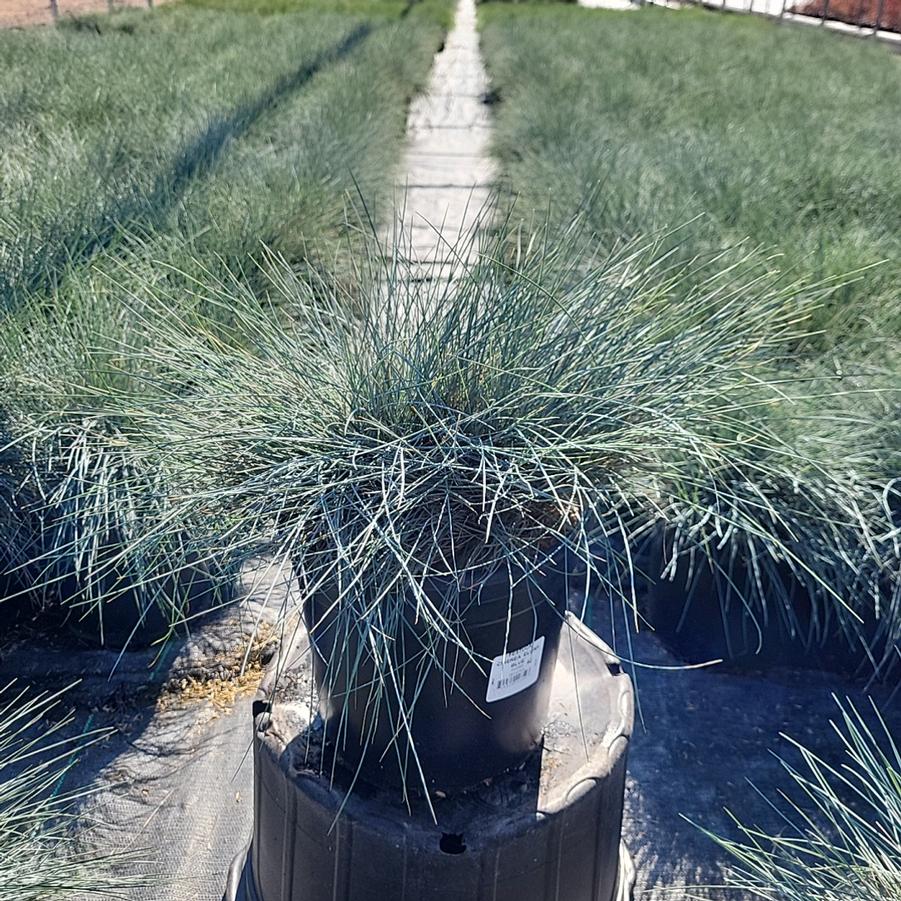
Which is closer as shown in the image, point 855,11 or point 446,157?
point 446,157

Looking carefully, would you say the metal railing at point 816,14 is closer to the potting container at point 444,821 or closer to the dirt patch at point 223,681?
the dirt patch at point 223,681

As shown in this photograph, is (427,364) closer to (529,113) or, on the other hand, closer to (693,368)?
(693,368)

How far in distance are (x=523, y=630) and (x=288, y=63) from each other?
6.29 m

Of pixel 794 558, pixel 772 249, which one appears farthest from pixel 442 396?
pixel 772 249

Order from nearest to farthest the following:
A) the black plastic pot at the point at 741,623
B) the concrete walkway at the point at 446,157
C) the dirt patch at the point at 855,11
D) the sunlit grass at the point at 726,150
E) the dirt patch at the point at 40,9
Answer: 1. the black plastic pot at the point at 741,623
2. the sunlit grass at the point at 726,150
3. the concrete walkway at the point at 446,157
4. the dirt patch at the point at 40,9
5. the dirt patch at the point at 855,11

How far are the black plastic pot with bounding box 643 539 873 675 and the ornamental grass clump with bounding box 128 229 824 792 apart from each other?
2.18 ft

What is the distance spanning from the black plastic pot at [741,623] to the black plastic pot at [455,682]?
0.74m

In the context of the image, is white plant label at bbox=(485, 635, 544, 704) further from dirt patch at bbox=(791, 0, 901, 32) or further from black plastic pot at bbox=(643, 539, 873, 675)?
dirt patch at bbox=(791, 0, 901, 32)

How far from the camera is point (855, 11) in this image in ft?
68.8

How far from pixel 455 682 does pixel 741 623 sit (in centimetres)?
103

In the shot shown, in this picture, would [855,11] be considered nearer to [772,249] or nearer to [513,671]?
[772,249]

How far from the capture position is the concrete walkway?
4.20m

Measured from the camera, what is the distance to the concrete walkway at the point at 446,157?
4199 millimetres

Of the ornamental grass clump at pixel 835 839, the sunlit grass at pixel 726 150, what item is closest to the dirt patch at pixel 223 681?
the ornamental grass clump at pixel 835 839
